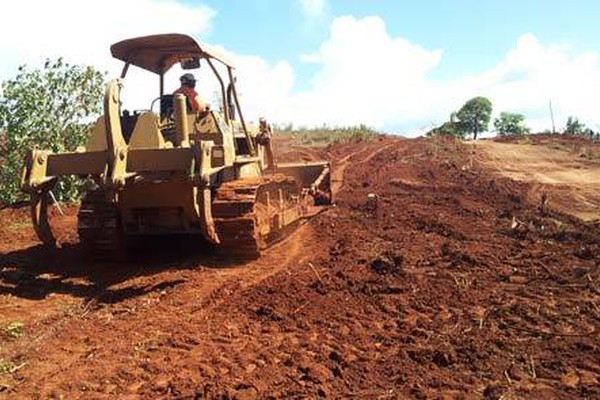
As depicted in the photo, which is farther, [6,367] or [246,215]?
[246,215]

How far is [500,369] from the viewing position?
15.7 feet

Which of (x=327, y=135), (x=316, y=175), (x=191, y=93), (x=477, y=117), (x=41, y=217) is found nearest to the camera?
(x=41, y=217)

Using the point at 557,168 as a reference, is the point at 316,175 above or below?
above

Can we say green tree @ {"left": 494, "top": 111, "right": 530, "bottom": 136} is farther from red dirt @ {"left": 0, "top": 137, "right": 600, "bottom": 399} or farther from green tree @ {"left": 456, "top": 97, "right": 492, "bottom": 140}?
red dirt @ {"left": 0, "top": 137, "right": 600, "bottom": 399}

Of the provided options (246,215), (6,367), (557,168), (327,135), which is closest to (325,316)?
(246,215)

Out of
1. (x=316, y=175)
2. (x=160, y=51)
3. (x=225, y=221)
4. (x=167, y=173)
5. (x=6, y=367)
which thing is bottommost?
(x=6, y=367)

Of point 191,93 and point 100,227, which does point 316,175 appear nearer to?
point 191,93

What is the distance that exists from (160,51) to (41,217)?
2.92 meters

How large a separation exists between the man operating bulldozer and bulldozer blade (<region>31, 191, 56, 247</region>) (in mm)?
2331

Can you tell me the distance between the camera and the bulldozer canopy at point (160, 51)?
874 centimetres

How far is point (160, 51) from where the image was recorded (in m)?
9.30

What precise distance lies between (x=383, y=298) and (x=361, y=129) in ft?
94.7

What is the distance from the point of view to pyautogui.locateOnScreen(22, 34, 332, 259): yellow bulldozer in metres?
7.28

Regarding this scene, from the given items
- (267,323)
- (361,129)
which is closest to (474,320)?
(267,323)
